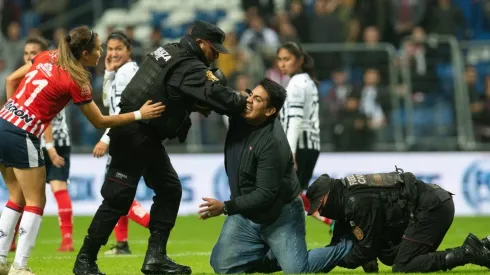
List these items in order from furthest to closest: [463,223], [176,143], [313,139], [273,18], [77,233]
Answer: [273,18], [176,143], [463,223], [77,233], [313,139]

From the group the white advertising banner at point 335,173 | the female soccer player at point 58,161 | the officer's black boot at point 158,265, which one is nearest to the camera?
the officer's black boot at point 158,265

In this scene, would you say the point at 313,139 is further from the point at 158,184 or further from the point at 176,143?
the point at 176,143

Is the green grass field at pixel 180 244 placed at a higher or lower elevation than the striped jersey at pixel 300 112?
lower

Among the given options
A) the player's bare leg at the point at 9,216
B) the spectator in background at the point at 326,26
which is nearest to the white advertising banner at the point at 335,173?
the spectator in background at the point at 326,26

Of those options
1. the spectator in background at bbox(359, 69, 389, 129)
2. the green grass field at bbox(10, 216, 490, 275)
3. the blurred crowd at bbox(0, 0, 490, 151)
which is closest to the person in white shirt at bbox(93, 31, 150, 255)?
the green grass field at bbox(10, 216, 490, 275)

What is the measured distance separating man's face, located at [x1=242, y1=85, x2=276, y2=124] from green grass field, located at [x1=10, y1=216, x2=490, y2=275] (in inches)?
65.0

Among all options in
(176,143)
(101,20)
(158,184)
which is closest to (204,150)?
(176,143)

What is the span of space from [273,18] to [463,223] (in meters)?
7.46

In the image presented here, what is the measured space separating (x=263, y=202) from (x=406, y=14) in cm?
1403

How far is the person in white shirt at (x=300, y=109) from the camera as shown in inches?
491

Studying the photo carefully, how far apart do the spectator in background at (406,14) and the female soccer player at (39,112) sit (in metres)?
13.2

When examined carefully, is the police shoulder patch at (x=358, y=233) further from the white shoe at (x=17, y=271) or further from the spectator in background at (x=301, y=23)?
the spectator in background at (x=301, y=23)

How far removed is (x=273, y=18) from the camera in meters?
22.1

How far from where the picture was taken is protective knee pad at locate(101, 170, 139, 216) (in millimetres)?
9281
